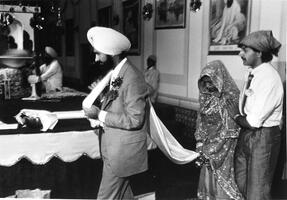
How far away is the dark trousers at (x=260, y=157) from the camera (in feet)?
7.34

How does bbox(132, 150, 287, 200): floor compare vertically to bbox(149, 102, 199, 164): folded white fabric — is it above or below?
below

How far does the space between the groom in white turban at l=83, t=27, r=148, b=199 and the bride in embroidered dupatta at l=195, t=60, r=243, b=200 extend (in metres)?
0.64

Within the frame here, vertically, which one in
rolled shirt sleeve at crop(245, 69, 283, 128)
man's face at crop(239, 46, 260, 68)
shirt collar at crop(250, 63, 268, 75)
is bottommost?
rolled shirt sleeve at crop(245, 69, 283, 128)

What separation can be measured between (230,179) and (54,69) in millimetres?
2842

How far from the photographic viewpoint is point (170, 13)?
5.16 m

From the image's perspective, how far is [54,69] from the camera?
455cm

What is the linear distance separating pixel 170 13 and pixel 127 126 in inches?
140

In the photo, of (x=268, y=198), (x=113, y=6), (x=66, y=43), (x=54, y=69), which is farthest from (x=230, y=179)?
(x=66, y=43)

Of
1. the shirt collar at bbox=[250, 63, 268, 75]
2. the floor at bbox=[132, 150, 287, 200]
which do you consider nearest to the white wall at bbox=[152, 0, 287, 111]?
the floor at bbox=[132, 150, 287, 200]

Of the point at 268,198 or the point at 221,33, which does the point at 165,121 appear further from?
the point at 268,198

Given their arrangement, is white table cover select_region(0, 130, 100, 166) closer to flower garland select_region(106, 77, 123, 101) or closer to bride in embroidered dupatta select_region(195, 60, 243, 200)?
flower garland select_region(106, 77, 123, 101)

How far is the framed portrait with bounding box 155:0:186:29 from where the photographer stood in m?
4.93

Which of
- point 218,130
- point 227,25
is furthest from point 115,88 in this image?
point 227,25

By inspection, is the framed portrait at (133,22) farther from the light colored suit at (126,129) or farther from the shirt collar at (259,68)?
the light colored suit at (126,129)
